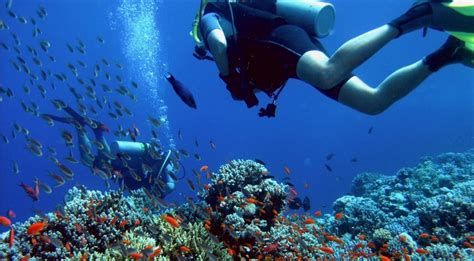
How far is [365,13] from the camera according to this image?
4797 cm

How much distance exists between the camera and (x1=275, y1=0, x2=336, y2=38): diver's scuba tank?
4984 millimetres

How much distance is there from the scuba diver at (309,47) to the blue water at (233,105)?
1336 centimetres

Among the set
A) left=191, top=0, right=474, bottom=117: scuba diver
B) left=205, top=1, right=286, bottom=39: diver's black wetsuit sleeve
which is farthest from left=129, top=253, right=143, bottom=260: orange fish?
left=205, top=1, right=286, bottom=39: diver's black wetsuit sleeve

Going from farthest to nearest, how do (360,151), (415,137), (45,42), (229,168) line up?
(360,151), (415,137), (45,42), (229,168)

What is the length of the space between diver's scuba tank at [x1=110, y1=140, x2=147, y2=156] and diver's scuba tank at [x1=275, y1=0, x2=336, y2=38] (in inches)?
340

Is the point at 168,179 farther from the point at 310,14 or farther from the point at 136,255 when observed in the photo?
the point at 310,14

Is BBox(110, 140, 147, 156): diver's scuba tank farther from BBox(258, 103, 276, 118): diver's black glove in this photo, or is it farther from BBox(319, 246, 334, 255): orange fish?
BBox(258, 103, 276, 118): diver's black glove

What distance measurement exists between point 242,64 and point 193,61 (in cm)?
6976

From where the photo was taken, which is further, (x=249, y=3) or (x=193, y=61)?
(x=193, y=61)

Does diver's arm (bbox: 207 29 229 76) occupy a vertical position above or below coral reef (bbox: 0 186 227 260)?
above

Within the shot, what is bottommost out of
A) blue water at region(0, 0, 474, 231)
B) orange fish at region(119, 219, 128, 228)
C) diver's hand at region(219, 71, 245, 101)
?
orange fish at region(119, 219, 128, 228)

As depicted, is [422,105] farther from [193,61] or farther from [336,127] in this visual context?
[193,61]

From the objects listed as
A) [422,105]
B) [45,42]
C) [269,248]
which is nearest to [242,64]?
[269,248]

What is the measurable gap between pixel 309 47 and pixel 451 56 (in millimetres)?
Answer: 1558
